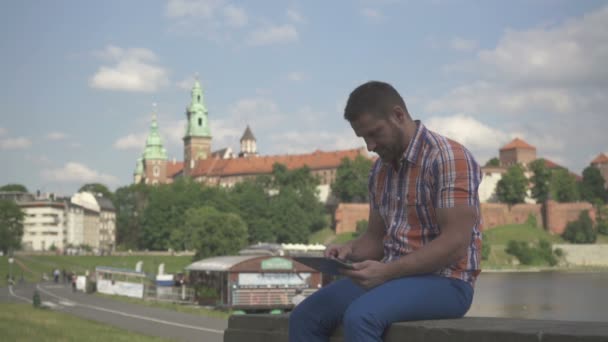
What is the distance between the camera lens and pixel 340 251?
4.13 metres

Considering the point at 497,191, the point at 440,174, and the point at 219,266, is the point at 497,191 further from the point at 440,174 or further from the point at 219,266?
the point at 440,174

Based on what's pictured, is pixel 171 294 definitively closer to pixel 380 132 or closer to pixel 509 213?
pixel 380 132

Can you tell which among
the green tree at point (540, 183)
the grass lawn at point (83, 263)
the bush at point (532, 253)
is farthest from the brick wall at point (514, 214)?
the grass lawn at point (83, 263)

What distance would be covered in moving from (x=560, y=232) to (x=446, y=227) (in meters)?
109

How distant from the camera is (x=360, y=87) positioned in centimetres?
357

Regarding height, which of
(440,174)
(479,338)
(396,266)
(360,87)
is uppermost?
(360,87)

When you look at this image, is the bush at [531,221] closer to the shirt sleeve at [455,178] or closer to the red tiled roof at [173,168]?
the red tiled roof at [173,168]

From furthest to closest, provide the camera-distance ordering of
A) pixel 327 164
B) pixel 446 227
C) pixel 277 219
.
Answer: pixel 327 164 < pixel 277 219 < pixel 446 227

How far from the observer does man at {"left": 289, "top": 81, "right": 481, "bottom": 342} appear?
3.40 meters

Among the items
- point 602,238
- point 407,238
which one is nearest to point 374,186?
point 407,238

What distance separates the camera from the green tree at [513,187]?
111 meters

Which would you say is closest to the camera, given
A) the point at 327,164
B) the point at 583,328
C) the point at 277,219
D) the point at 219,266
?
the point at 583,328

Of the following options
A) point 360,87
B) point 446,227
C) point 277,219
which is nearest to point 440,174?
point 446,227

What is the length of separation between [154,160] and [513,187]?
245 feet
